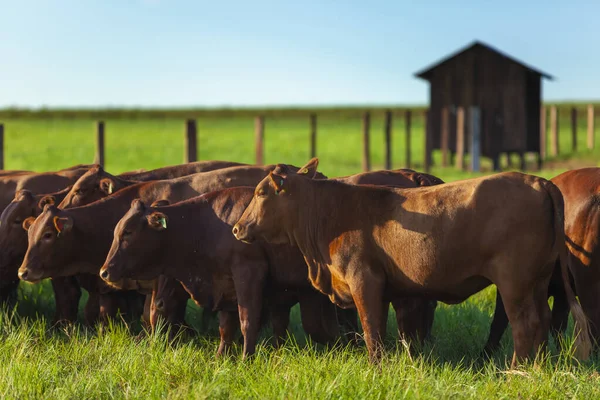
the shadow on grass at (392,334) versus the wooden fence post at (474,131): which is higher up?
the wooden fence post at (474,131)

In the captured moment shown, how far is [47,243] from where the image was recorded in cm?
765

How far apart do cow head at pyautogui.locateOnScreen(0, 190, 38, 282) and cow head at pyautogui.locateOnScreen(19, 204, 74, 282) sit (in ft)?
2.50

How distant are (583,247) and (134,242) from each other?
3.46 meters

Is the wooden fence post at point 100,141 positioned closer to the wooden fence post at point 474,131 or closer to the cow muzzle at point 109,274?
the cow muzzle at point 109,274

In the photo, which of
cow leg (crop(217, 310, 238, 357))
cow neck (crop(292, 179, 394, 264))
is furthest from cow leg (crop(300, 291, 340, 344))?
cow neck (crop(292, 179, 394, 264))

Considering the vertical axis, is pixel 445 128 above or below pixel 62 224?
above

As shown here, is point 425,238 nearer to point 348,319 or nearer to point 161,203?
point 348,319

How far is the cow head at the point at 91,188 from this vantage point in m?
8.62

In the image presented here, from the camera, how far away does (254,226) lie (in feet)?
22.5

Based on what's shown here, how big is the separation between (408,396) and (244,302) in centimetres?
193

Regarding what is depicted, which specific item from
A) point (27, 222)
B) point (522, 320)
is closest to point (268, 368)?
point (522, 320)

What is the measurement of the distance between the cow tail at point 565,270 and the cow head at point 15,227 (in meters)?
4.72

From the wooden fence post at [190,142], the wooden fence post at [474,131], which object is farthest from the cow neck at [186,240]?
the wooden fence post at [474,131]

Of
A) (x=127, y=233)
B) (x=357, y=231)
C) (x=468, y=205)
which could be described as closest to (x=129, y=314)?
(x=127, y=233)
